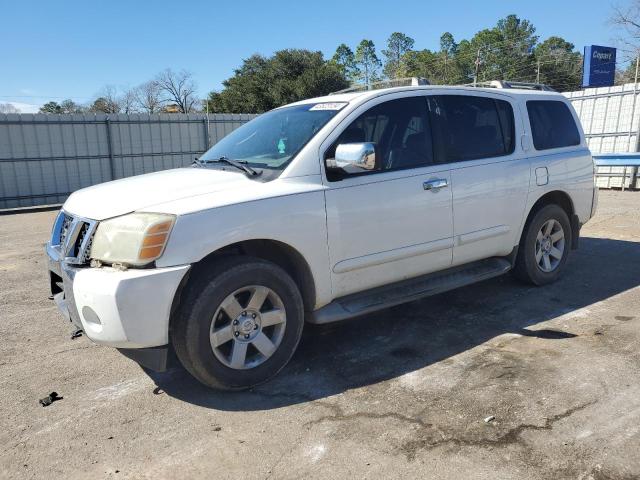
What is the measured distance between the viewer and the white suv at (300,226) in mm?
3092

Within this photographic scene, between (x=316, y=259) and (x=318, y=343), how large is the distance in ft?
2.99

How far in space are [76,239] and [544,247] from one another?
430 cm

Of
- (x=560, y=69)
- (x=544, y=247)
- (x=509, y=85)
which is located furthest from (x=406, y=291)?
(x=560, y=69)

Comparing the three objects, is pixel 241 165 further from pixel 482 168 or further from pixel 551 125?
pixel 551 125

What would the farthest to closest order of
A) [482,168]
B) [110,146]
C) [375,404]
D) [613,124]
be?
[110,146] < [613,124] < [482,168] < [375,404]

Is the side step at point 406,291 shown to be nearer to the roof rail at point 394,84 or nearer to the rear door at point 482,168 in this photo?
the rear door at point 482,168

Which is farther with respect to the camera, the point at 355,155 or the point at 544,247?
the point at 544,247

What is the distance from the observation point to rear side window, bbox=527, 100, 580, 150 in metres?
5.17

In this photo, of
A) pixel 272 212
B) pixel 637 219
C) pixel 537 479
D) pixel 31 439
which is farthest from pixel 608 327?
pixel 637 219

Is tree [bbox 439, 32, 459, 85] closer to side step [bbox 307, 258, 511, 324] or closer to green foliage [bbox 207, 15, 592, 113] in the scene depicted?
green foliage [bbox 207, 15, 592, 113]

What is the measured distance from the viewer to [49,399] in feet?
11.3

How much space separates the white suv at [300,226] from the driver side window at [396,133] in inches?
0.5

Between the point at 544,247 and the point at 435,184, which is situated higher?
the point at 435,184

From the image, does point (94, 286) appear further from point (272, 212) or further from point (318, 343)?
point (318, 343)
